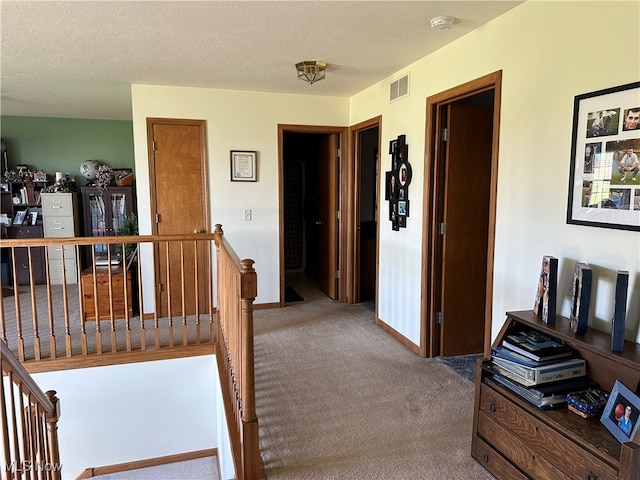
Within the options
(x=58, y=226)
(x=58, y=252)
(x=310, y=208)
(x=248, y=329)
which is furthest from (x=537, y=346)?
(x=58, y=252)

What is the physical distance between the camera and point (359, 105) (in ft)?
14.8

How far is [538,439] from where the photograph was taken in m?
1.76

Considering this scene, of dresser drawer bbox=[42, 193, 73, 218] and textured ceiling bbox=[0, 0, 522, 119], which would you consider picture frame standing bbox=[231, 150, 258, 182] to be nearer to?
textured ceiling bbox=[0, 0, 522, 119]

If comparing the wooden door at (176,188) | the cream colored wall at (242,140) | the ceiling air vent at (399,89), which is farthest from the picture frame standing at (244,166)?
the ceiling air vent at (399,89)

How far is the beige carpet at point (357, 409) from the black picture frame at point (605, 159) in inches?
51.6

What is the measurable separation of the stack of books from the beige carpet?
20.1 inches

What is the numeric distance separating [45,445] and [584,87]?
342cm

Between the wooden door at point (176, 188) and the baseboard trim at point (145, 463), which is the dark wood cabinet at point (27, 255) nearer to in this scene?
the wooden door at point (176, 188)

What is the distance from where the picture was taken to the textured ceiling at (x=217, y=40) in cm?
235

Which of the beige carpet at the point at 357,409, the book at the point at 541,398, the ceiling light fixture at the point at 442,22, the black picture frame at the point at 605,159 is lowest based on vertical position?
the beige carpet at the point at 357,409

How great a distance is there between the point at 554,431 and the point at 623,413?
258 mm

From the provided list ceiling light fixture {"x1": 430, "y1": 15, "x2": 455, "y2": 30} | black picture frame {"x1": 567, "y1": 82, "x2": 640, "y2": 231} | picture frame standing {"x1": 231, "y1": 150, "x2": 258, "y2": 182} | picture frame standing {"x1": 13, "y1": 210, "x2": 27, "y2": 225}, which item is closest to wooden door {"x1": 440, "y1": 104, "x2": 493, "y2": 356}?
ceiling light fixture {"x1": 430, "y1": 15, "x2": 455, "y2": 30}

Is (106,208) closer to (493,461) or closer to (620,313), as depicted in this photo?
(493,461)

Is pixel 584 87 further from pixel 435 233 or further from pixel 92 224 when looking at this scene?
pixel 92 224
